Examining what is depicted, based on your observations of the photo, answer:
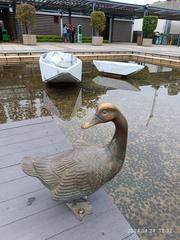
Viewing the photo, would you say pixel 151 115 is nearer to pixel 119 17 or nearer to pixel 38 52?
pixel 38 52

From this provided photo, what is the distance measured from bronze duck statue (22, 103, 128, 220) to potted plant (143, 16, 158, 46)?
1536 centimetres

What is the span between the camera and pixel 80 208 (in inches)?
58.5

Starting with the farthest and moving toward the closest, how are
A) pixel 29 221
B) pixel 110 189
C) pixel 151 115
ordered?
pixel 151 115 → pixel 110 189 → pixel 29 221

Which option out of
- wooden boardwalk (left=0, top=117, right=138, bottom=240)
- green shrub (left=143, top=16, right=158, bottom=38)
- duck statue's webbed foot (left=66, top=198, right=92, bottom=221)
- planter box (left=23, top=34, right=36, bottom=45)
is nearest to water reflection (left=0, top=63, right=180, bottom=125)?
wooden boardwalk (left=0, top=117, right=138, bottom=240)

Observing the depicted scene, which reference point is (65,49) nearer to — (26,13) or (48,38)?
(26,13)

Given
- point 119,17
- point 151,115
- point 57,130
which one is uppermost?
point 119,17

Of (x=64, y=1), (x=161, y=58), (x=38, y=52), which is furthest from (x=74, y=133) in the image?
(x=64, y=1)

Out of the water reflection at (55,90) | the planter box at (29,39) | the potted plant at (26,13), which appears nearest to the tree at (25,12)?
the potted plant at (26,13)

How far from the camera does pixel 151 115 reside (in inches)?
167

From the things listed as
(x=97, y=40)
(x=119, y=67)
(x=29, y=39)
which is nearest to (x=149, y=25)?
(x=97, y=40)

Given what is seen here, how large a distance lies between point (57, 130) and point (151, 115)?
7.93 feet

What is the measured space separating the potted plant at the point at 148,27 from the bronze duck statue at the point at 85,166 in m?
15.4

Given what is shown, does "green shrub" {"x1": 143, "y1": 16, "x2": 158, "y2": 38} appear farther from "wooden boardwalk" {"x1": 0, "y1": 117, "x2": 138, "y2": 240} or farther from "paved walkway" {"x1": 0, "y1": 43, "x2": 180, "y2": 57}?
"wooden boardwalk" {"x1": 0, "y1": 117, "x2": 138, "y2": 240}

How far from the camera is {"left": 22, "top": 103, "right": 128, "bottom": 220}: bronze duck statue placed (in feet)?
4.11
